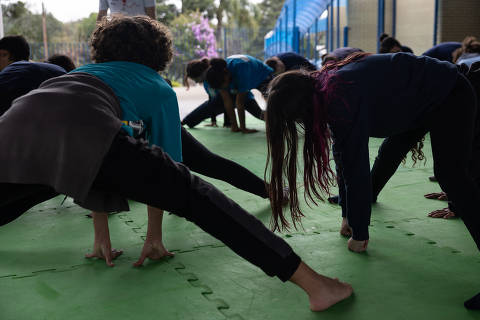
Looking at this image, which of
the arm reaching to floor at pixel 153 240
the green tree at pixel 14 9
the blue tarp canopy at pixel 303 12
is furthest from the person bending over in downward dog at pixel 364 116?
the green tree at pixel 14 9

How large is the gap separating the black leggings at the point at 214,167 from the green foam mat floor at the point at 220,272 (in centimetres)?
22

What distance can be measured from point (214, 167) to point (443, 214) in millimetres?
1600

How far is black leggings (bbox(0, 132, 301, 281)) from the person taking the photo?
180 centimetres

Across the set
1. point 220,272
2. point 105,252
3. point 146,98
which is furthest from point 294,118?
point 105,252

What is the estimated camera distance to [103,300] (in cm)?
225

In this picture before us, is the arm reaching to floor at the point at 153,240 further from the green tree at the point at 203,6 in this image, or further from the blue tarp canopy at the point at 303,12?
the green tree at the point at 203,6

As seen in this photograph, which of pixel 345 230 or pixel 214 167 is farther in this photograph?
pixel 214 167

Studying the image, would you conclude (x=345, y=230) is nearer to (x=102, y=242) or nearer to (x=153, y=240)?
(x=153, y=240)

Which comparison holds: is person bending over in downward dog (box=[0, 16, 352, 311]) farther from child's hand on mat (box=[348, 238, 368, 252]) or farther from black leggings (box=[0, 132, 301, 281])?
child's hand on mat (box=[348, 238, 368, 252])

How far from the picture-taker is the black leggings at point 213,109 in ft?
25.3

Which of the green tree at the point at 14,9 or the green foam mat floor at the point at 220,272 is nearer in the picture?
the green foam mat floor at the point at 220,272

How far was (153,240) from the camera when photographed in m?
2.71

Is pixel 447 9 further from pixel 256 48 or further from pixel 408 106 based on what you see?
pixel 256 48

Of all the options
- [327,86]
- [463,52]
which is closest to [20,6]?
[463,52]
